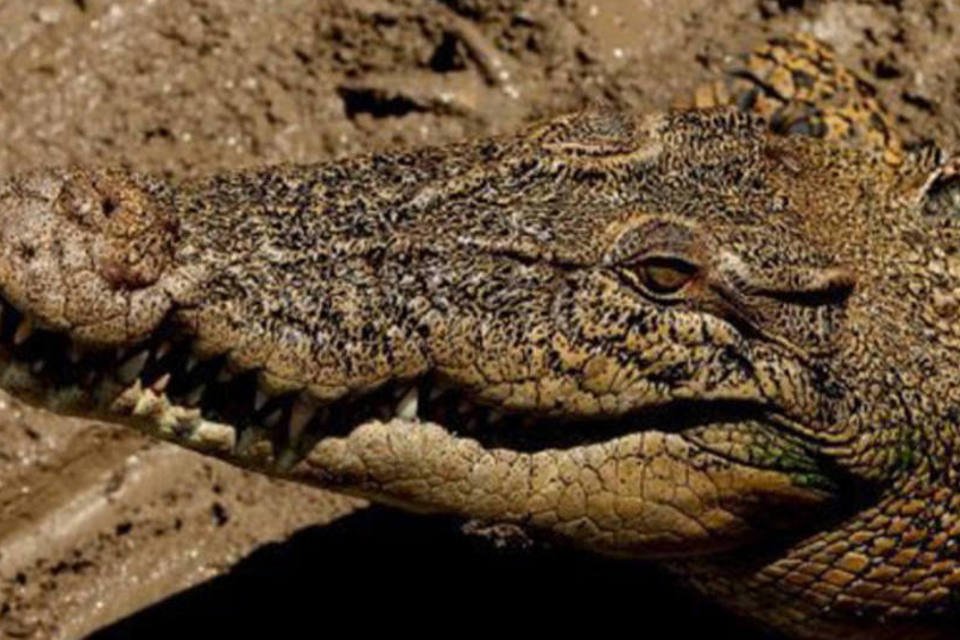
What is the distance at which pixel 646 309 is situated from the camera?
5.18 meters

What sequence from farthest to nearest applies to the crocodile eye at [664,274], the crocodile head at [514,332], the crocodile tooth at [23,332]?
the crocodile eye at [664,274], the crocodile head at [514,332], the crocodile tooth at [23,332]

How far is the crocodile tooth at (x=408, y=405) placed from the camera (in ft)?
16.5

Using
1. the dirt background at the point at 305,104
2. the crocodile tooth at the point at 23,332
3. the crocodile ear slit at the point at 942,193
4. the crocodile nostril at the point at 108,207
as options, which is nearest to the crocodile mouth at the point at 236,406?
the crocodile tooth at the point at 23,332

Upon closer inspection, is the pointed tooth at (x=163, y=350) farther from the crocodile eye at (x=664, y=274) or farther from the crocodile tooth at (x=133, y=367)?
the crocodile eye at (x=664, y=274)

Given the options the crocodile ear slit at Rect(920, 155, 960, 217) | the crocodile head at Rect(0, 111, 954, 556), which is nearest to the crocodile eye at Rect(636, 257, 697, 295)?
the crocodile head at Rect(0, 111, 954, 556)

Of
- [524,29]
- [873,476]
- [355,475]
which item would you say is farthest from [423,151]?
[524,29]

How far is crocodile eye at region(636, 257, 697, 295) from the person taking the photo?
519 centimetres

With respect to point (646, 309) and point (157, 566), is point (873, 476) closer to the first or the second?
point (646, 309)

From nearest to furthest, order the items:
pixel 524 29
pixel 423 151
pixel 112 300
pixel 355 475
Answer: pixel 112 300 < pixel 355 475 < pixel 423 151 < pixel 524 29

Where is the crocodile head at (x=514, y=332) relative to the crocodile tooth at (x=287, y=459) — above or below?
above

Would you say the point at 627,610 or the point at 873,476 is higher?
the point at 873,476

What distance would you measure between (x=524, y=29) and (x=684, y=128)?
7.00 ft

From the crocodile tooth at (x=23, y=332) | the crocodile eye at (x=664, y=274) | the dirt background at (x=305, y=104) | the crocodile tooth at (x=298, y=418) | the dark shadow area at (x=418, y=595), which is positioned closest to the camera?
the crocodile tooth at (x=23, y=332)

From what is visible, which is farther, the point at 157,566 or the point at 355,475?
the point at 157,566
